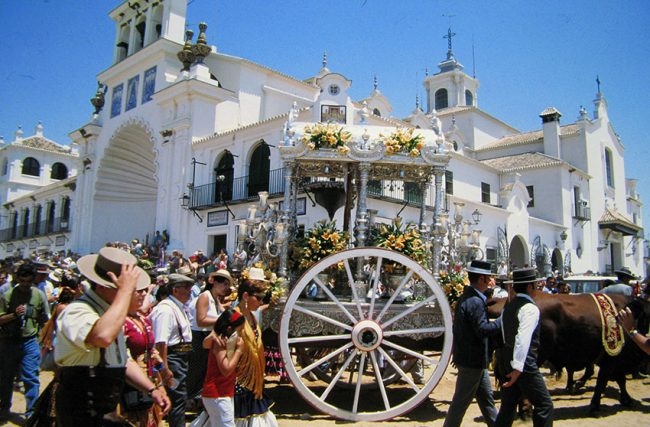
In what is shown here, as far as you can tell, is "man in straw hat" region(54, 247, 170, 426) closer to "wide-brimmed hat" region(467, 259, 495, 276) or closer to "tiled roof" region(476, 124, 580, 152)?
"wide-brimmed hat" region(467, 259, 495, 276)

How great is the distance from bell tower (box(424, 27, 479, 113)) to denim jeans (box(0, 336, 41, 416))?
118 feet

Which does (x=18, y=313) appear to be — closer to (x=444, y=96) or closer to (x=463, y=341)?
(x=463, y=341)

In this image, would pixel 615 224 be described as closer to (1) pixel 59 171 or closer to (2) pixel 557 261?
(2) pixel 557 261

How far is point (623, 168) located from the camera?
1503 inches

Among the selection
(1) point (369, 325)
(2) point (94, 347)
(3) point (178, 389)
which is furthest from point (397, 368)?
(2) point (94, 347)

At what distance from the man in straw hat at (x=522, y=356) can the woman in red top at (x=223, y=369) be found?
2344 millimetres

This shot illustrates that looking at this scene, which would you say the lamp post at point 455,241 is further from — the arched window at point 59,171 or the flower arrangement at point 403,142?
the arched window at point 59,171

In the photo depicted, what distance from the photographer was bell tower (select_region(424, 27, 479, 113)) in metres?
38.2

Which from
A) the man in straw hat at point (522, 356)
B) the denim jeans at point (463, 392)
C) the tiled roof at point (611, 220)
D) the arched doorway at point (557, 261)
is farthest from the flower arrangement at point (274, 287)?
the tiled roof at point (611, 220)

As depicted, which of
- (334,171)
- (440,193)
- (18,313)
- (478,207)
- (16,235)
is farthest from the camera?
(16,235)

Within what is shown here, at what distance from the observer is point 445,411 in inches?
254

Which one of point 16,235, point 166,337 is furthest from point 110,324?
point 16,235

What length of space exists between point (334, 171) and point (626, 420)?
16.4ft

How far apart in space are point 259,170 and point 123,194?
1126 cm
